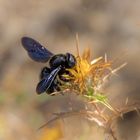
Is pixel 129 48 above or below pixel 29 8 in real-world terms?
below

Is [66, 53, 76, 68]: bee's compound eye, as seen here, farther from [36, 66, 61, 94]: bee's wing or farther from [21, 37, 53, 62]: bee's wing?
[21, 37, 53, 62]: bee's wing

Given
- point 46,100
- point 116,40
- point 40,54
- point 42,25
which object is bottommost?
point 40,54

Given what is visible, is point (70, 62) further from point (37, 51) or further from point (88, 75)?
point (37, 51)

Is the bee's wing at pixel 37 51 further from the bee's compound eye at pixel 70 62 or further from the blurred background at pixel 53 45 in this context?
the blurred background at pixel 53 45

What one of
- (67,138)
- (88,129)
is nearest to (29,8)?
(67,138)

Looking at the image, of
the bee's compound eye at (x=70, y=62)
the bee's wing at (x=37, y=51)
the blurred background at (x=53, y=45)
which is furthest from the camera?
the blurred background at (x=53, y=45)

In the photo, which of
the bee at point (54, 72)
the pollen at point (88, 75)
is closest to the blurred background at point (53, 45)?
the bee at point (54, 72)

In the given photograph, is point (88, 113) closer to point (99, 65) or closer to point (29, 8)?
point (99, 65)
